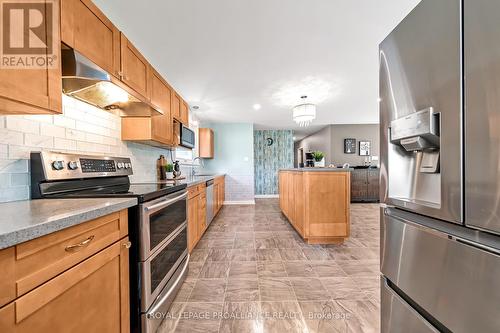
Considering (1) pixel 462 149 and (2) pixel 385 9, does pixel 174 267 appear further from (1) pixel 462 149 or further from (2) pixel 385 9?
(2) pixel 385 9

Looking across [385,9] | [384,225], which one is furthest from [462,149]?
[385,9]

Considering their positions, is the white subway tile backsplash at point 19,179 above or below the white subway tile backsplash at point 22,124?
below

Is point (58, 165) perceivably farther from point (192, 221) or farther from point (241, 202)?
point (241, 202)

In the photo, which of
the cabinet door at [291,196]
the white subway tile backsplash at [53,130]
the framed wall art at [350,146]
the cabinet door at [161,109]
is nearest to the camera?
the white subway tile backsplash at [53,130]

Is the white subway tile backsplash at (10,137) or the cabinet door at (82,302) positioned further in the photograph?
the white subway tile backsplash at (10,137)

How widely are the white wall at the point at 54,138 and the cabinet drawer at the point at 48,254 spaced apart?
647mm

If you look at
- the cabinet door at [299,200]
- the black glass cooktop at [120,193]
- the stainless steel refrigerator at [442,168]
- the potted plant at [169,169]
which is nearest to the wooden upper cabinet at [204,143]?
the potted plant at [169,169]

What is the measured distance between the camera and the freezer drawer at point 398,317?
2.56 feet

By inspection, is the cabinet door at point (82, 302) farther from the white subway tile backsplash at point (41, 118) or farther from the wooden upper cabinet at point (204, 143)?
the wooden upper cabinet at point (204, 143)

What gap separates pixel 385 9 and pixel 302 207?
228 centimetres

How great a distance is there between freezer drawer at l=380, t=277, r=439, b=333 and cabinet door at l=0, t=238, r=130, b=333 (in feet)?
4.14

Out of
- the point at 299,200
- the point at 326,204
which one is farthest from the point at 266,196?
the point at 326,204

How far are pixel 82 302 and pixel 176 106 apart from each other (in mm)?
2718

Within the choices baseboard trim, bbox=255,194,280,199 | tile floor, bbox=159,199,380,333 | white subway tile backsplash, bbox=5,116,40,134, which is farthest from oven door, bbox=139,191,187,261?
baseboard trim, bbox=255,194,280,199
